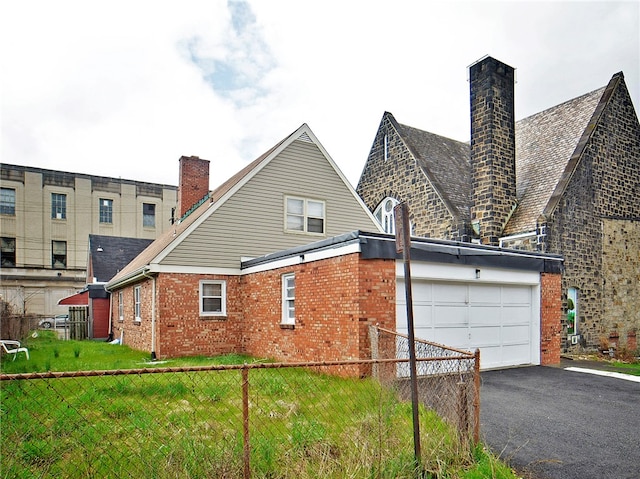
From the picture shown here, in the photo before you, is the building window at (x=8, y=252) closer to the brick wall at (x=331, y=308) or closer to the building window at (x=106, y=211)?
the building window at (x=106, y=211)

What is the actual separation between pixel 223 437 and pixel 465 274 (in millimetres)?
8144

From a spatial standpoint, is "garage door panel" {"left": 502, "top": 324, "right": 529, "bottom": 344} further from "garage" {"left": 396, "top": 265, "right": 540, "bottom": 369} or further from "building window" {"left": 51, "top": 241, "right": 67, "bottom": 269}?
"building window" {"left": 51, "top": 241, "right": 67, "bottom": 269}

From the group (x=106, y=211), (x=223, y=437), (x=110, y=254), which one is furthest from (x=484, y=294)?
(x=106, y=211)

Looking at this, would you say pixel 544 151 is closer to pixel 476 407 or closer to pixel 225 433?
pixel 476 407

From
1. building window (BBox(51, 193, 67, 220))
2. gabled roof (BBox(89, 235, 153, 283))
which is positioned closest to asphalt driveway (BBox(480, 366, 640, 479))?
gabled roof (BBox(89, 235, 153, 283))

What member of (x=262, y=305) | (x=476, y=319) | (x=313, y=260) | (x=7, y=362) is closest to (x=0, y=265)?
(x=7, y=362)

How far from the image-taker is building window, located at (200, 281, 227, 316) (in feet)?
48.5

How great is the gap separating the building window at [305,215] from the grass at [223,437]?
9.03 m

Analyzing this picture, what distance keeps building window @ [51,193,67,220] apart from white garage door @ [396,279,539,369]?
43.4m

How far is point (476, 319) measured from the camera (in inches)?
465

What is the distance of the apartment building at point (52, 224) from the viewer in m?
42.4

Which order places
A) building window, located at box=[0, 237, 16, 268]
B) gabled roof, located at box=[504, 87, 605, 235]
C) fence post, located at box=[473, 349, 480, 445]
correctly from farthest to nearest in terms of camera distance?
building window, located at box=[0, 237, 16, 268] < gabled roof, located at box=[504, 87, 605, 235] < fence post, located at box=[473, 349, 480, 445]

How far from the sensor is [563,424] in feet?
22.8

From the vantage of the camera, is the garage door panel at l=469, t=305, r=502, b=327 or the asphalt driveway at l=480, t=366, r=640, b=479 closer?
the asphalt driveway at l=480, t=366, r=640, b=479
